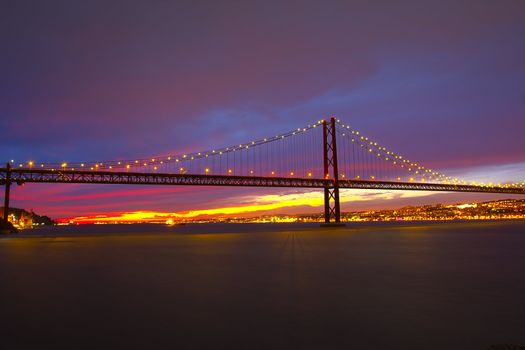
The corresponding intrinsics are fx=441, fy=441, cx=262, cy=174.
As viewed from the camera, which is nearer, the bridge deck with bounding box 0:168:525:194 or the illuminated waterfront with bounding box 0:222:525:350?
the illuminated waterfront with bounding box 0:222:525:350

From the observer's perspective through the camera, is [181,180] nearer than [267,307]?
No

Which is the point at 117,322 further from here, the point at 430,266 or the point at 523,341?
the point at 430,266

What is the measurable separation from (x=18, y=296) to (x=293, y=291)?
7.27 metres

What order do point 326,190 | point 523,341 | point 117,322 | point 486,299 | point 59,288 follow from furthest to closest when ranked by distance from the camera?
point 326,190, point 59,288, point 486,299, point 117,322, point 523,341

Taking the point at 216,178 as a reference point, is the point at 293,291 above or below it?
below

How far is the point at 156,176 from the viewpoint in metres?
57.9

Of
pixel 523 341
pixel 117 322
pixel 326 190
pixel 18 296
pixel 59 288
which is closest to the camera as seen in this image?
pixel 523 341

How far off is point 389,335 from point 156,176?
53159mm

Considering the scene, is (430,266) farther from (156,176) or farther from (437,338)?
(156,176)

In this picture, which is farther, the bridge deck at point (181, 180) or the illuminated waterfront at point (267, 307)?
the bridge deck at point (181, 180)

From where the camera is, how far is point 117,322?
8242 mm

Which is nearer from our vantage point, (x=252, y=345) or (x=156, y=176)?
(x=252, y=345)

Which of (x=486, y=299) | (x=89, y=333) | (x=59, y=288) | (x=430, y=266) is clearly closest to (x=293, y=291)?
(x=486, y=299)

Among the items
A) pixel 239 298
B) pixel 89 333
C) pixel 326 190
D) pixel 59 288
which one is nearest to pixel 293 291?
pixel 239 298
